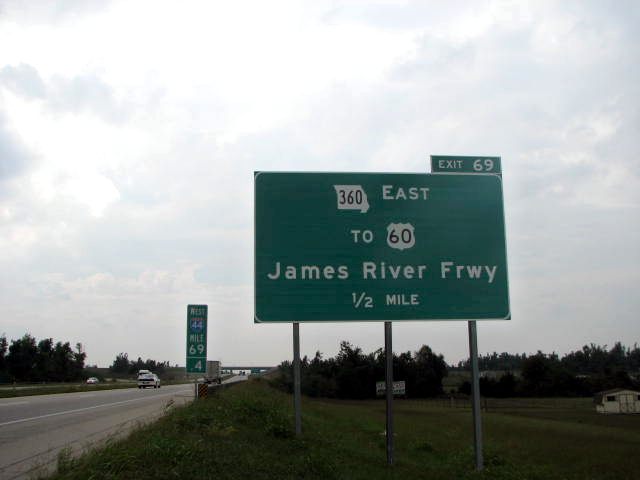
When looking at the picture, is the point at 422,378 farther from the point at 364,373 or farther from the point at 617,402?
the point at 617,402

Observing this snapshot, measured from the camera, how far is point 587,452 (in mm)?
31344

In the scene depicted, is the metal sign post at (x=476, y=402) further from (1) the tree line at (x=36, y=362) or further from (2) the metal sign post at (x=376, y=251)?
(1) the tree line at (x=36, y=362)

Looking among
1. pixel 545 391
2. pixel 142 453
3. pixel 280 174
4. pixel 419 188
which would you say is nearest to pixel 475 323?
pixel 419 188

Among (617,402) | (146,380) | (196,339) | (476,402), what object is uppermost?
(196,339)

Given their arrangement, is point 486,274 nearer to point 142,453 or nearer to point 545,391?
point 142,453

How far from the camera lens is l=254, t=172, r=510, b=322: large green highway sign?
38.0 feet

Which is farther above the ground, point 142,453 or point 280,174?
point 280,174

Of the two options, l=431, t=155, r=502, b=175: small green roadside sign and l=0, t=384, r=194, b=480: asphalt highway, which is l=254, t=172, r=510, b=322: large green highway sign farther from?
l=0, t=384, r=194, b=480: asphalt highway

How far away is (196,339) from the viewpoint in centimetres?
2333

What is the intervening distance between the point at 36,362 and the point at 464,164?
345 feet

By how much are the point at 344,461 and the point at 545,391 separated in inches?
4615

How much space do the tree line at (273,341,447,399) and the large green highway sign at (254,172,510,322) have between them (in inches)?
2931

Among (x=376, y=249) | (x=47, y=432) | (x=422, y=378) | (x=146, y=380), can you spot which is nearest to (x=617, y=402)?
(x=422, y=378)

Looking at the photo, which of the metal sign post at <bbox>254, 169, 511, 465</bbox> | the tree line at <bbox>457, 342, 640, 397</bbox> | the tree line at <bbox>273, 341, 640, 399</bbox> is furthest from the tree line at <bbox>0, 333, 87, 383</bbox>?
the metal sign post at <bbox>254, 169, 511, 465</bbox>
